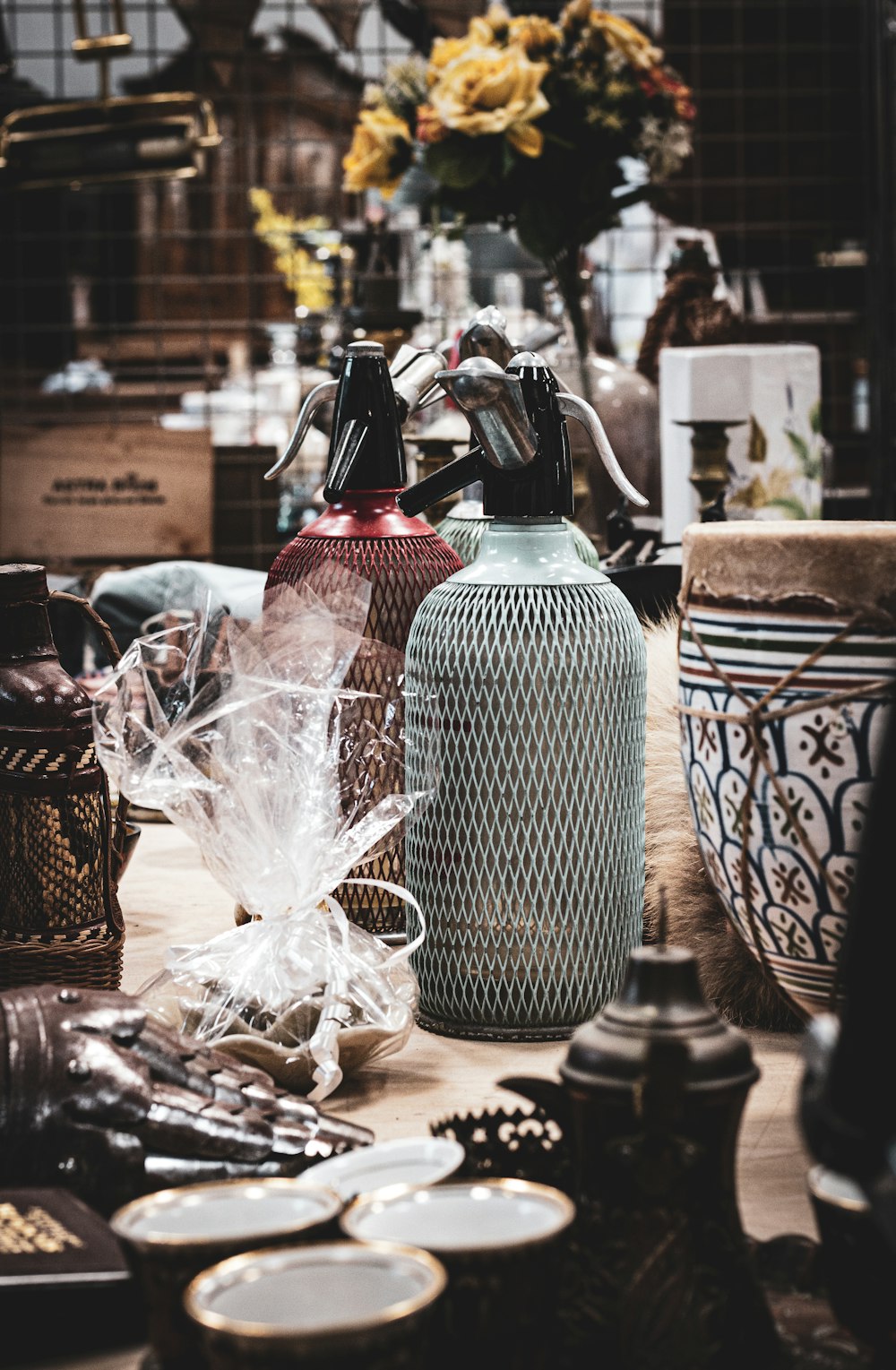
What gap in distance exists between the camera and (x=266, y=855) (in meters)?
0.65

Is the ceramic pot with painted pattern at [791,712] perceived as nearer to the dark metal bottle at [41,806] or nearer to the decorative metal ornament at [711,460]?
the dark metal bottle at [41,806]

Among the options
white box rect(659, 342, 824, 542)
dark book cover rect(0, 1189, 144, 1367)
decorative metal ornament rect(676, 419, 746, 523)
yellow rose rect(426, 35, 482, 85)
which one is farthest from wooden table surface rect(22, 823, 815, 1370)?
yellow rose rect(426, 35, 482, 85)

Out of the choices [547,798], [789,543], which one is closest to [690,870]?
[547,798]

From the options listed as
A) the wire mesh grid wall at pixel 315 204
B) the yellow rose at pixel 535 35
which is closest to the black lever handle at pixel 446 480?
the yellow rose at pixel 535 35

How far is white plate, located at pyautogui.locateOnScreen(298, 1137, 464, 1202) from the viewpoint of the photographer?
0.41 meters

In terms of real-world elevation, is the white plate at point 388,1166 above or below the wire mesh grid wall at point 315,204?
below

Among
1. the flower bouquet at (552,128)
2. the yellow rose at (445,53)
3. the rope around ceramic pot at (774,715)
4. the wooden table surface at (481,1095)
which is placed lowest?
the wooden table surface at (481,1095)

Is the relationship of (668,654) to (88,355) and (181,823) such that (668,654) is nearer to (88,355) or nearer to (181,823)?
(181,823)

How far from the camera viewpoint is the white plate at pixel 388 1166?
0.41 m

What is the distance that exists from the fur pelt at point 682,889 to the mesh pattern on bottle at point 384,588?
0.44 feet

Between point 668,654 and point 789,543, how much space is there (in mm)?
305

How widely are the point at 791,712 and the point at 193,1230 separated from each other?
0.29m

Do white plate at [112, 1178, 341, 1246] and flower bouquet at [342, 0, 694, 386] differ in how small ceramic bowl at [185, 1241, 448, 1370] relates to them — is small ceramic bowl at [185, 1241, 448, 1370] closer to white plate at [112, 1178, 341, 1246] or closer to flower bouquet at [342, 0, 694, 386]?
white plate at [112, 1178, 341, 1246]

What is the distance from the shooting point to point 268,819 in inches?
25.6
